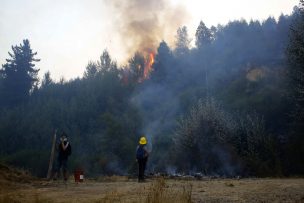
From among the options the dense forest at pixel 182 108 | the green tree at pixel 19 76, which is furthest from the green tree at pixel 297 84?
the green tree at pixel 19 76

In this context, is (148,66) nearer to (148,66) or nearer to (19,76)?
(148,66)

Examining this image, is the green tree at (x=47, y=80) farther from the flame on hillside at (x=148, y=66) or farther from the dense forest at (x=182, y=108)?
the flame on hillside at (x=148, y=66)

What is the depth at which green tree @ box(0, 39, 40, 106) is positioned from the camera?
3140 inches

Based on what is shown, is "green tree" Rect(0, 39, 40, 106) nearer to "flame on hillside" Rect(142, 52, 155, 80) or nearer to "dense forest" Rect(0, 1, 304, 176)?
"dense forest" Rect(0, 1, 304, 176)

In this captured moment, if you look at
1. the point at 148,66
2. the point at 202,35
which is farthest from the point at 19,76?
the point at 202,35

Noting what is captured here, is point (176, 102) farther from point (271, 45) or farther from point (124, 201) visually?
point (124, 201)

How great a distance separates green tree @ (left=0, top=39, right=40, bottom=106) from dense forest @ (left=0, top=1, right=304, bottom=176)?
201 mm

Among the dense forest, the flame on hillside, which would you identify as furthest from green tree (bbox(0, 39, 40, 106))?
the flame on hillside

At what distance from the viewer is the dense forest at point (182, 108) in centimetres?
3891

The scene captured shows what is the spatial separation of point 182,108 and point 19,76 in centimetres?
3433

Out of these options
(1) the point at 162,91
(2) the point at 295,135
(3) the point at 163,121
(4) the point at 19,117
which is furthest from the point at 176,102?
(2) the point at 295,135

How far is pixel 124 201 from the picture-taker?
11297 mm

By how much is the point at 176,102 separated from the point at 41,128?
82.1ft

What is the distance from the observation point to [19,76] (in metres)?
83.3
